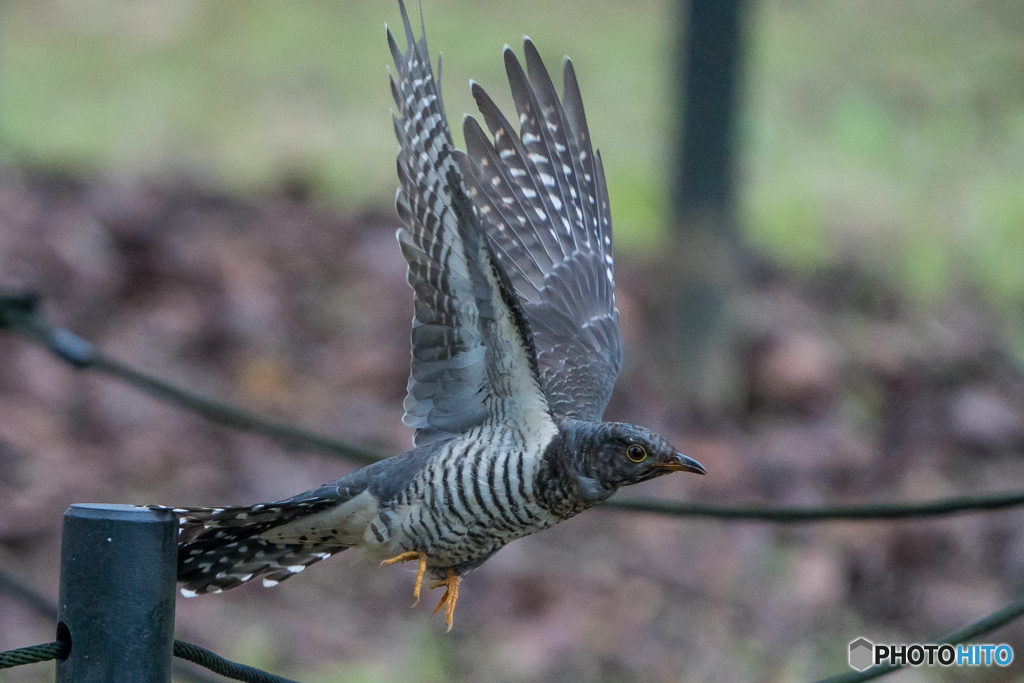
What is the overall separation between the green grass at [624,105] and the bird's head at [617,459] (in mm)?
3881

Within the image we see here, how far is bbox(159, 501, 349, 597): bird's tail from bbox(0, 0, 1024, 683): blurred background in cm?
190

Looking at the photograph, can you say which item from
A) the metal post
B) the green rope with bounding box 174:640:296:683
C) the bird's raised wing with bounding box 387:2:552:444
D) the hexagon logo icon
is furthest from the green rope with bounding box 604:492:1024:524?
the hexagon logo icon

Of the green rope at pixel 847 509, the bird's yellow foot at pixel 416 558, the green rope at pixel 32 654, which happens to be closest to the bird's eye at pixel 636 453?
the green rope at pixel 847 509

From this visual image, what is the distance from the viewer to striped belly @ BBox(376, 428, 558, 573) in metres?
2.11

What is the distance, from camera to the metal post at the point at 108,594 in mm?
1588

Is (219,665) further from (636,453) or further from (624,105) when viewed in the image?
(624,105)

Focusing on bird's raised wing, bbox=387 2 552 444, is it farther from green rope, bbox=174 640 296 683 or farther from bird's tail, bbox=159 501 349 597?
green rope, bbox=174 640 296 683

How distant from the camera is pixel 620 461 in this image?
6.85 feet

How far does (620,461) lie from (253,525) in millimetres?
843

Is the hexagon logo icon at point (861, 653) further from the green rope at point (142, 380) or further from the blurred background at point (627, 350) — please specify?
the green rope at point (142, 380)

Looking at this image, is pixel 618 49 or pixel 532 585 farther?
pixel 618 49

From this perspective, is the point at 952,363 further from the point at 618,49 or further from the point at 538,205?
the point at 618,49

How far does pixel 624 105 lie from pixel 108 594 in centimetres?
817

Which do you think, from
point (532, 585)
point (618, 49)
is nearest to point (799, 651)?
point (532, 585)
